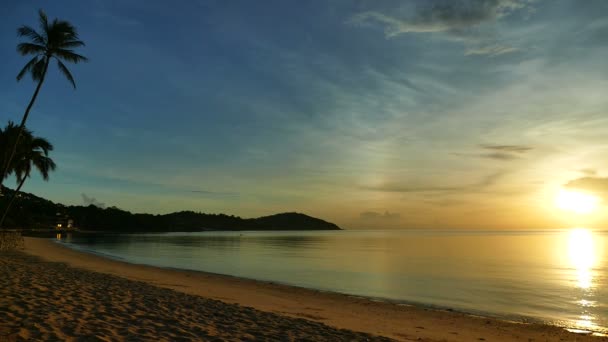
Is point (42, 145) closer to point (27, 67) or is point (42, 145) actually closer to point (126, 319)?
point (27, 67)

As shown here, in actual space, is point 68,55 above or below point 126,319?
above

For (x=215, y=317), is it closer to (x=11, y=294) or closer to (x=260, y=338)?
(x=260, y=338)

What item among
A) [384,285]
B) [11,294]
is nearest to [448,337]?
[11,294]

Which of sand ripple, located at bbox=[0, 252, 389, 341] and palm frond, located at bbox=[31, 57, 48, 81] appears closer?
sand ripple, located at bbox=[0, 252, 389, 341]

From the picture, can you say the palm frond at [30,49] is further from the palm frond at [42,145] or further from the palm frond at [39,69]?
the palm frond at [42,145]

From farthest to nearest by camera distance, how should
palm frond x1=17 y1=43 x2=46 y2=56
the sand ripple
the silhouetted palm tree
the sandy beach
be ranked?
the silhouetted palm tree, palm frond x1=17 y1=43 x2=46 y2=56, the sandy beach, the sand ripple

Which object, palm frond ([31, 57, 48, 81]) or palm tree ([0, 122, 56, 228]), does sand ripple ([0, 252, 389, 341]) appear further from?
palm tree ([0, 122, 56, 228])

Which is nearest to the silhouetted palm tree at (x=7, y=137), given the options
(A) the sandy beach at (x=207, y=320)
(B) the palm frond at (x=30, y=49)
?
(B) the palm frond at (x=30, y=49)

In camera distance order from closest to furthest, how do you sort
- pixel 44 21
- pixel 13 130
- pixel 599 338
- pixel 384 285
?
1. pixel 599 338
2. pixel 44 21
3. pixel 384 285
4. pixel 13 130

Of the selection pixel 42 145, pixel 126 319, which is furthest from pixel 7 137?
pixel 126 319

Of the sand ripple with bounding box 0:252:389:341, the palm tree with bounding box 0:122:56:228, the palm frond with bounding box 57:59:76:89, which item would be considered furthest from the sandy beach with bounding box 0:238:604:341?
the palm tree with bounding box 0:122:56:228

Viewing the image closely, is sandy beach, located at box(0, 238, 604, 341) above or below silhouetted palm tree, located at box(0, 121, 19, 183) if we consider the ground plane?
below

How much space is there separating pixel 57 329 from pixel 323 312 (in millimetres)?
9691

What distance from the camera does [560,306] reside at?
20.4 metres
